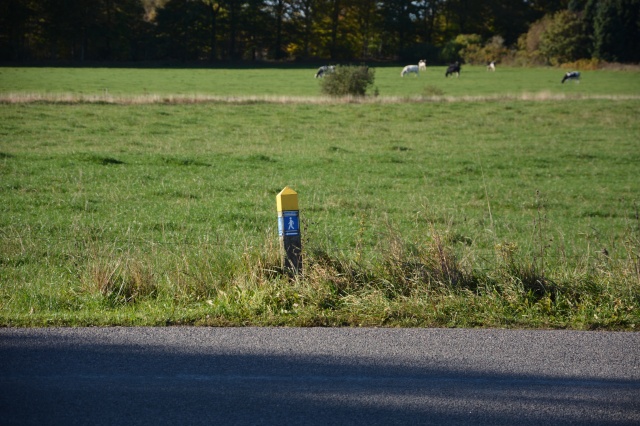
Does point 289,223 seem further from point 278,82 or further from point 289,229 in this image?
point 278,82

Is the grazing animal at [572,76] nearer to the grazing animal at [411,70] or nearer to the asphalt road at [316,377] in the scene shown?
the grazing animal at [411,70]

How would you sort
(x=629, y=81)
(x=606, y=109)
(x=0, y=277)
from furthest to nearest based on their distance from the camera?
(x=629, y=81) < (x=606, y=109) < (x=0, y=277)

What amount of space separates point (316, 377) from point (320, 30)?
96.0m

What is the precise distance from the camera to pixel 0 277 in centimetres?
871

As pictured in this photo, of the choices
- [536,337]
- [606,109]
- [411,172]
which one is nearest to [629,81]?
[606,109]

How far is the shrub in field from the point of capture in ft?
137

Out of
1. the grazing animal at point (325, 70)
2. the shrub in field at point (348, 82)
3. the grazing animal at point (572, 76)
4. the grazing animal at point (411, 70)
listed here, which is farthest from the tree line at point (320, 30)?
the shrub in field at point (348, 82)

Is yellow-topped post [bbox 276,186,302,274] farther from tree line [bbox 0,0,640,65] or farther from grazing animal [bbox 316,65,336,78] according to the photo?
tree line [bbox 0,0,640,65]

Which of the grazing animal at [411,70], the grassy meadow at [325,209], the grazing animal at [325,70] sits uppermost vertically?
the grazing animal at [411,70]

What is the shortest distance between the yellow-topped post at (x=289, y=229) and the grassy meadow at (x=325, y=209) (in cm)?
16

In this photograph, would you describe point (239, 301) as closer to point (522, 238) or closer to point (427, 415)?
point (427, 415)

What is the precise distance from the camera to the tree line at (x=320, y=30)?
2896 inches

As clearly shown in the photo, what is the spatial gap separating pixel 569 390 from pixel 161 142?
22970 millimetres

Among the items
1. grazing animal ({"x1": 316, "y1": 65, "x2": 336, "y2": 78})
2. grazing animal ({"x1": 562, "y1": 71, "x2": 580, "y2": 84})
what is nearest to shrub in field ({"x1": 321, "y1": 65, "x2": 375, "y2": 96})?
grazing animal ({"x1": 316, "y1": 65, "x2": 336, "y2": 78})
